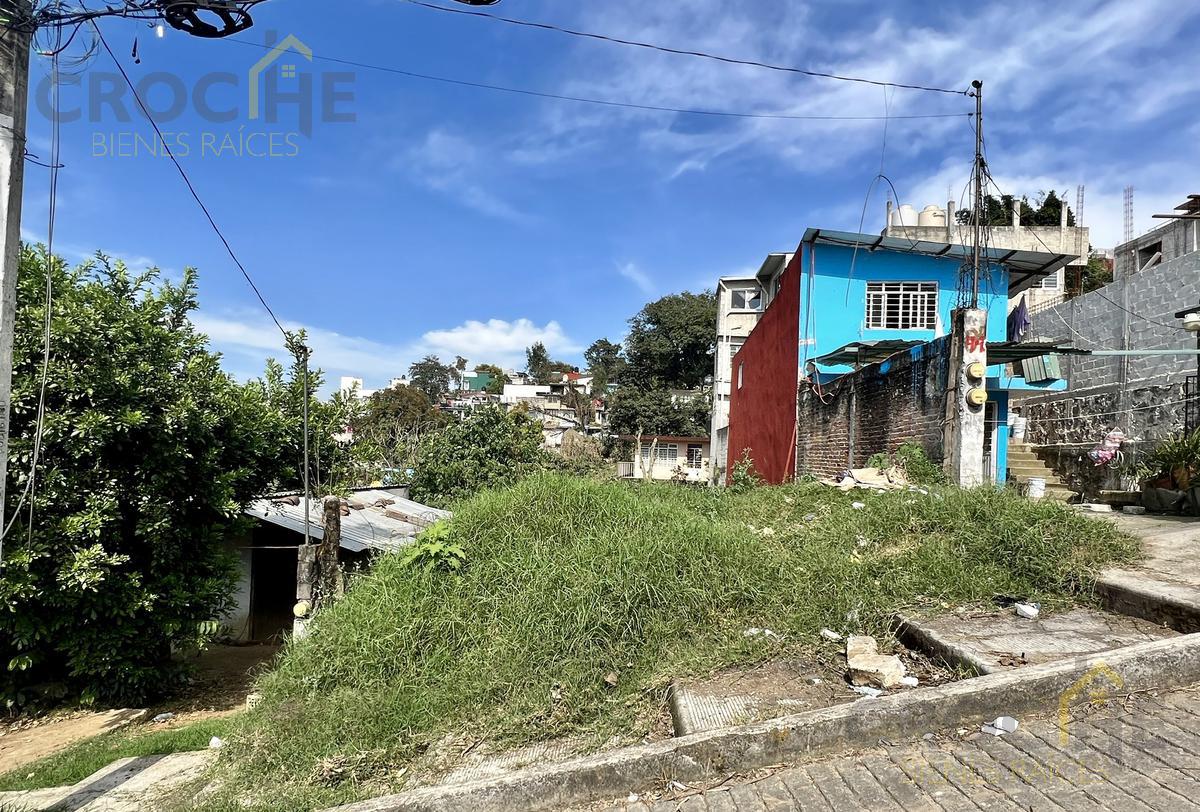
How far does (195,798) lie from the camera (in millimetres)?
3762

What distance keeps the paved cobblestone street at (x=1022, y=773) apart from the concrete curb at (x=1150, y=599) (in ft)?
2.74

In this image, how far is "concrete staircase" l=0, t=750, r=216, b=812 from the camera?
4141mm

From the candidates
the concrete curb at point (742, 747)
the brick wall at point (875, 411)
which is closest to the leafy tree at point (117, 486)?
the concrete curb at point (742, 747)

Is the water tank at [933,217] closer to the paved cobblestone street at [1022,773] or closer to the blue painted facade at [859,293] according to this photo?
the blue painted facade at [859,293]

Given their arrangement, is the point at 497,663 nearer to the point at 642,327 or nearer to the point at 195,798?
the point at 195,798

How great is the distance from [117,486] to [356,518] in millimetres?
4799

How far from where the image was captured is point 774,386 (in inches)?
600

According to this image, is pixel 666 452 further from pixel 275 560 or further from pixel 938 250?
pixel 275 560

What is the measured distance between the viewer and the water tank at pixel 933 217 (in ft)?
78.7

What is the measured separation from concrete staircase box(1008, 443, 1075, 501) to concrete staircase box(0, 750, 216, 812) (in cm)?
1237

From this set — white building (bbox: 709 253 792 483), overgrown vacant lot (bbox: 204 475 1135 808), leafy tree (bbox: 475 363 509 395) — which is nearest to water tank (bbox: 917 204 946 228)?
white building (bbox: 709 253 792 483)

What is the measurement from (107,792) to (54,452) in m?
3.87

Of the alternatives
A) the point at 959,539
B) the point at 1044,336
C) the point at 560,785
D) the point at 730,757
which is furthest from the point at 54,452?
the point at 1044,336

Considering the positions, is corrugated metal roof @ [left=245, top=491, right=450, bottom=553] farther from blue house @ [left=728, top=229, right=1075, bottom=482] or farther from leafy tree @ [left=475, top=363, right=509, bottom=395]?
leafy tree @ [left=475, top=363, right=509, bottom=395]
